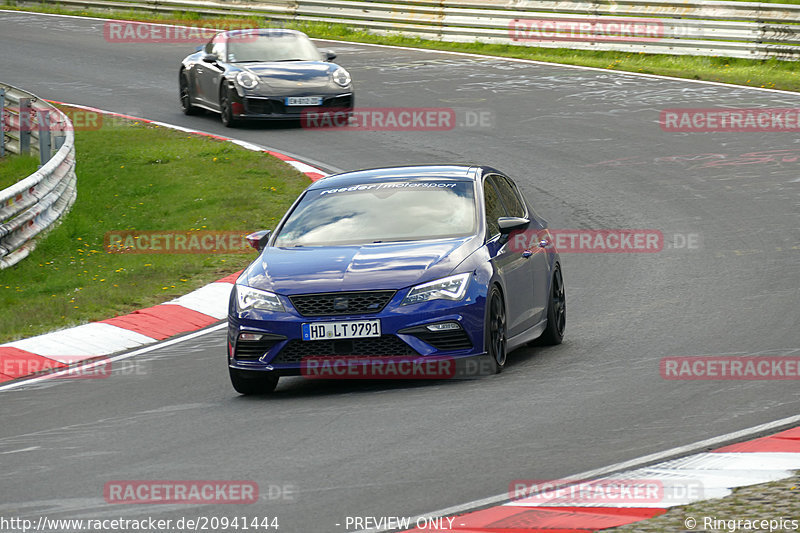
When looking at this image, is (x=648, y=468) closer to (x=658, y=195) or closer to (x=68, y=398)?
(x=68, y=398)

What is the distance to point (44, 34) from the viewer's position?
3494cm

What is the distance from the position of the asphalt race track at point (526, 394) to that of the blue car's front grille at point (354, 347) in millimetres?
268

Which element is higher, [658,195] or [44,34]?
[658,195]

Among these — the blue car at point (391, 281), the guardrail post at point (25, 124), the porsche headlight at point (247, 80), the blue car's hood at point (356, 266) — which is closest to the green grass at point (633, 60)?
the porsche headlight at point (247, 80)

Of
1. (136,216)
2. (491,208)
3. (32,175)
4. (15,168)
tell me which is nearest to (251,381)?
(491,208)

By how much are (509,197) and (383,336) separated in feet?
8.66

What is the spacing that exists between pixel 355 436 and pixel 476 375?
186 cm

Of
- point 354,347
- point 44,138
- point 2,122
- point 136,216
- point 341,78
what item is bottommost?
point 136,216

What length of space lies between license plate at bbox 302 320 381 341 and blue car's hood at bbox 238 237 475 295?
0.73 feet

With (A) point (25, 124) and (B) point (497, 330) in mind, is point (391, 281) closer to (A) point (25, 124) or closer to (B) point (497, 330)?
(B) point (497, 330)

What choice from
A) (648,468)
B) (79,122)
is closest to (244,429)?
(648,468)

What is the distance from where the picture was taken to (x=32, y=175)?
52.9ft

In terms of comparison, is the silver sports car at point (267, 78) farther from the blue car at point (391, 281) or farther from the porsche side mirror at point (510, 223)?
the porsche side mirror at point (510, 223)

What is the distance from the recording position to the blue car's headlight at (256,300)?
354 inches
